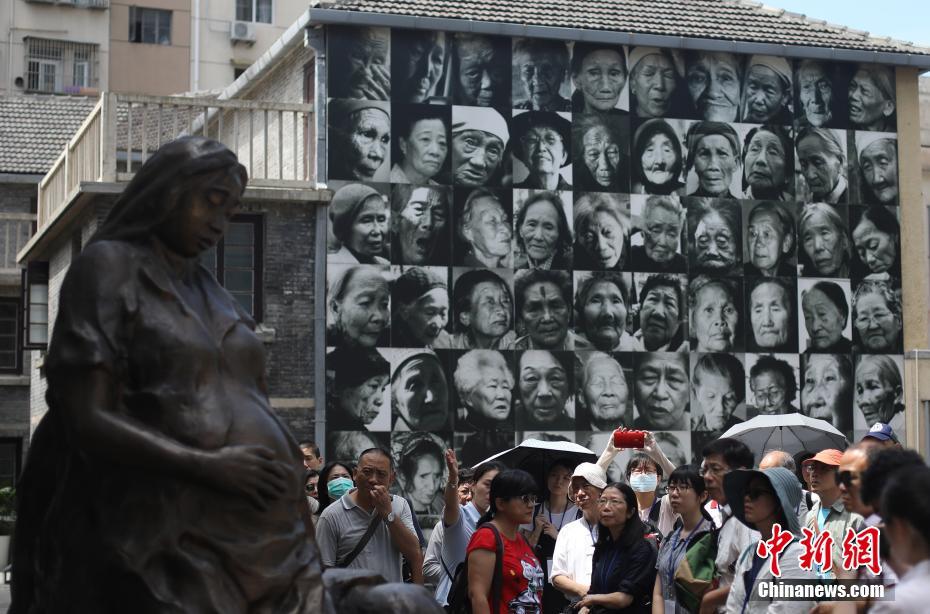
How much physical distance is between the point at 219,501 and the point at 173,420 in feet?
0.93

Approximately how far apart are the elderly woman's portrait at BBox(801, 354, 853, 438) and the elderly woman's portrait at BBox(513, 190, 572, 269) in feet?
14.4

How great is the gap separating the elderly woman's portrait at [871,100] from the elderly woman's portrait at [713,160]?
228 centimetres

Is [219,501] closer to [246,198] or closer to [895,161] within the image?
[246,198]

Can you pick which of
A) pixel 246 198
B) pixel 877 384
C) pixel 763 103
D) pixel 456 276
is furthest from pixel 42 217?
pixel 877 384

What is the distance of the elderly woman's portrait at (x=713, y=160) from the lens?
2733 centimetres

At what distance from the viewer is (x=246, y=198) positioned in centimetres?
2562

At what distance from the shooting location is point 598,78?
27172 millimetres

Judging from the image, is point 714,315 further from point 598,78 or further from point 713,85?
point 598,78

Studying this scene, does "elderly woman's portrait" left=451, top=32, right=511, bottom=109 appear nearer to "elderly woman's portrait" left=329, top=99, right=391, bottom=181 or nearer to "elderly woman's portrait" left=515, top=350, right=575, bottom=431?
"elderly woman's portrait" left=329, top=99, right=391, bottom=181

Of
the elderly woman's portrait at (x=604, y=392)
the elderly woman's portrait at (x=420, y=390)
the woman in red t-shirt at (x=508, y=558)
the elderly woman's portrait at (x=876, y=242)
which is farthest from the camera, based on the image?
→ the elderly woman's portrait at (x=876, y=242)

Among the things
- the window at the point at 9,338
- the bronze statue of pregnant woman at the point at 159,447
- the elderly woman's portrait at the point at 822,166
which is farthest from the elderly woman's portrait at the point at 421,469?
the bronze statue of pregnant woman at the point at 159,447

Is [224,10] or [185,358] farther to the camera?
[224,10]

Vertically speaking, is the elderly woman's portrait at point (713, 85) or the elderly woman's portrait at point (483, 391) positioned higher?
the elderly woman's portrait at point (713, 85)

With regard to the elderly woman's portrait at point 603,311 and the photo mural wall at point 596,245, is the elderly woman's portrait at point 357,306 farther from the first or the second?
the elderly woman's portrait at point 603,311
